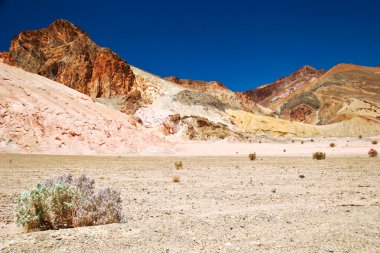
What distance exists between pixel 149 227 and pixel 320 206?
148 inches

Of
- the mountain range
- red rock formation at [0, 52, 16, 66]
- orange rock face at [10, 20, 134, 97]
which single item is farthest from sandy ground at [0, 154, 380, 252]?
orange rock face at [10, 20, 134, 97]

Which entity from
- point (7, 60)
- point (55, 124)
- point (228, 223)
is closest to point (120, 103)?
point (7, 60)

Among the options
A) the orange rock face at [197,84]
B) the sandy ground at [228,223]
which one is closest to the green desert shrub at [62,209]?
the sandy ground at [228,223]

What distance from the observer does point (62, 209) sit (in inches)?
228

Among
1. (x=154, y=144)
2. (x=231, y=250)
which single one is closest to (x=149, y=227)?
(x=231, y=250)

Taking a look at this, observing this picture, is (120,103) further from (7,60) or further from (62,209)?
(62,209)

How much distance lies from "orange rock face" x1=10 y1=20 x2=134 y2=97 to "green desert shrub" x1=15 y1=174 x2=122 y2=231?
65.5 metres

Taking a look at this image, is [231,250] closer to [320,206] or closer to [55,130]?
[320,206]

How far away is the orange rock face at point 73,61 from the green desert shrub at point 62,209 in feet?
215

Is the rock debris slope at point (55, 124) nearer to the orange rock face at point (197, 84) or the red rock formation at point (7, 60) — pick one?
the red rock formation at point (7, 60)

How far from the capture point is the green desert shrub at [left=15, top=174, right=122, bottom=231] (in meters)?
5.66

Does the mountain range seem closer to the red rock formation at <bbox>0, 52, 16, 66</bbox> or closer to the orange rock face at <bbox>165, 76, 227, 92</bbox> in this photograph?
the red rock formation at <bbox>0, 52, 16, 66</bbox>

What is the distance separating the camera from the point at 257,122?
72.0 metres

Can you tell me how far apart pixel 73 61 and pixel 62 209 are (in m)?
71.3
